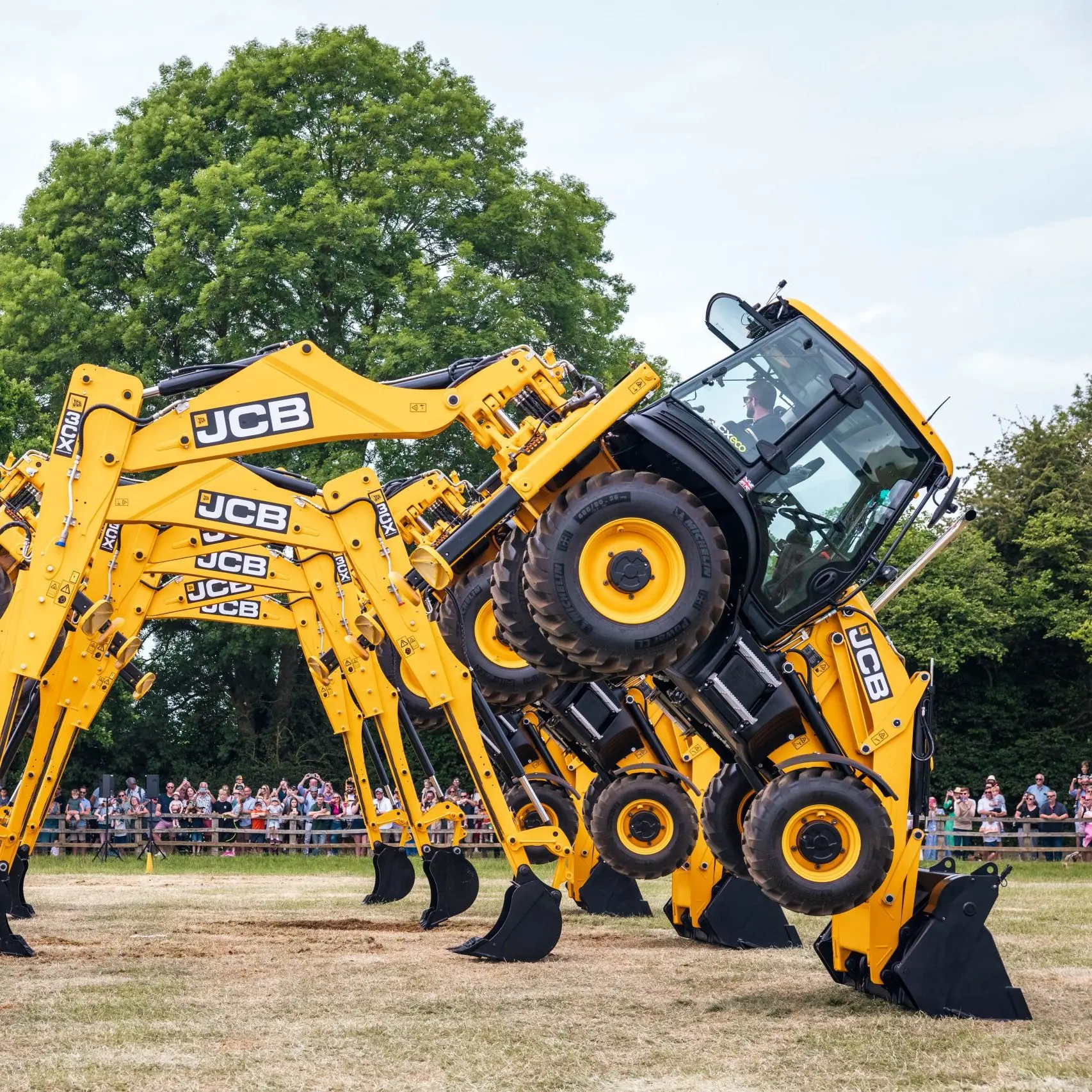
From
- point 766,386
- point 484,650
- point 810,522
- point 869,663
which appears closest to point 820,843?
point 869,663

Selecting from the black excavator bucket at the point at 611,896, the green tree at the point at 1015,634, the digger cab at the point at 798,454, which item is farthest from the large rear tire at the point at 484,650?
the green tree at the point at 1015,634

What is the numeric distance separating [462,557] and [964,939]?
15.4 ft

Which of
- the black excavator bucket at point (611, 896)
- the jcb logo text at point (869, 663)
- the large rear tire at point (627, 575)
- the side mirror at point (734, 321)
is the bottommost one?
the black excavator bucket at point (611, 896)

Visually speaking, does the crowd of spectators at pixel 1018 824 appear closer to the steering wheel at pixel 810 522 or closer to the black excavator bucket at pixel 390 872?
the black excavator bucket at pixel 390 872

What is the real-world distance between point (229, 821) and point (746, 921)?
20.9 metres

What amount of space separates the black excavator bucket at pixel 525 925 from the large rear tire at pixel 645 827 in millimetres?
2204

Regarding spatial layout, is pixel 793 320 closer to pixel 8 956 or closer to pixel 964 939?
pixel 964 939

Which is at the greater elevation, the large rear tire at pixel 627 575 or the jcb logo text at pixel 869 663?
the large rear tire at pixel 627 575

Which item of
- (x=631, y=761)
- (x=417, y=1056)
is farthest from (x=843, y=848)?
(x=631, y=761)

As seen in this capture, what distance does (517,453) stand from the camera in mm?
11852

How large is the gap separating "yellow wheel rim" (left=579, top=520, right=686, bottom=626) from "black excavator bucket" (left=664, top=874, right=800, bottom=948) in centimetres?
582

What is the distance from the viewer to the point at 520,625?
10.5m

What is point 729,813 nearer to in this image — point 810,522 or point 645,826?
point 810,522

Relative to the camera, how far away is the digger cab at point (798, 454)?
33.5 feet
